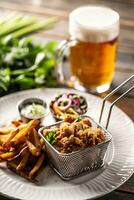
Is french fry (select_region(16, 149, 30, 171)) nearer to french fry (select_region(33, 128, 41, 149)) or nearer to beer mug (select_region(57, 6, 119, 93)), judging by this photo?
french fry (select_region(33, 128, 41, 149))

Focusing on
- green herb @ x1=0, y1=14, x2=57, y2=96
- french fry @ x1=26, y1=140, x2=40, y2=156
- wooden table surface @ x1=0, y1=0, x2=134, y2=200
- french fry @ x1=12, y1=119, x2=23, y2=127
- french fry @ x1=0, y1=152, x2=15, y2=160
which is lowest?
wooden table surface @ x1=0, y1=0, x2=134, y2=200

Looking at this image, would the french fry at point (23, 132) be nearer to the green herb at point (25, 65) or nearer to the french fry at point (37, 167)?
the french fry at point (37, 167)

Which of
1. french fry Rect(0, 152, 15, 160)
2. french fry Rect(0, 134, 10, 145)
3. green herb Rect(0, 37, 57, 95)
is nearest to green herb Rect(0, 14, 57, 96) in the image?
green herb Rect(0, 37, 57, 95)

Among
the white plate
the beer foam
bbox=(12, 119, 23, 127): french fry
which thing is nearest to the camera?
the white plate

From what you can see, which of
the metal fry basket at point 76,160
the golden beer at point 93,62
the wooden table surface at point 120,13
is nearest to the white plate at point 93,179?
the metal fry basket at point 76,160

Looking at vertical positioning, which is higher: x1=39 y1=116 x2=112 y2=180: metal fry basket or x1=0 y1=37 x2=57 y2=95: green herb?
x1=39 y1=116 x2=112 y2=180: metal fry basket

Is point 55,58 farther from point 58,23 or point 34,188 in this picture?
point 34,188

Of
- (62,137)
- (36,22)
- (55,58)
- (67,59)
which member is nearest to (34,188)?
(62,137)
